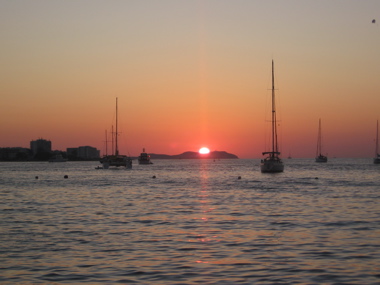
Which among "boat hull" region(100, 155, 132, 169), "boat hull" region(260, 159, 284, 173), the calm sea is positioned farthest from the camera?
"boat hull" region(100, 155, 132, 169)

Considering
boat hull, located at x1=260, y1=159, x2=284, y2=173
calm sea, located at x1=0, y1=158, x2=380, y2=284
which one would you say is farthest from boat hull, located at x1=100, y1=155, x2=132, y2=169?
calm sea, located at x1=0, y1=158, x2=380, y2=284

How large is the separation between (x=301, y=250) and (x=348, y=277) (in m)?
4.47

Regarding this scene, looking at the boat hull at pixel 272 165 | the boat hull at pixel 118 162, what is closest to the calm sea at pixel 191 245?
the boat hull at pixel 272 165

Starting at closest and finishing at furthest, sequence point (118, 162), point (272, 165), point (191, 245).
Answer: point (191, 245)
point (272, 165)
point (118, 162)

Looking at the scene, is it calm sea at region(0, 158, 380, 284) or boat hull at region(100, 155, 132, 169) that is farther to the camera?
boat hull at region(100, 155, 132, 169)

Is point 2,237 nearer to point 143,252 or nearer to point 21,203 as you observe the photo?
point 143,252

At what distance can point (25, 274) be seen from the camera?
1745cm

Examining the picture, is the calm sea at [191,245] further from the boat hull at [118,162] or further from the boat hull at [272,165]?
the boat hull at [118,162]

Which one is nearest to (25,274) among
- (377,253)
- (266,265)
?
(266,265)

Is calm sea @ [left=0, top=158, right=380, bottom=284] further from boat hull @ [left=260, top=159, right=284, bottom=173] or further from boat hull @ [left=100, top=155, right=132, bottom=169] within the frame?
boat hull @ [left=100, top=155, right=132, bottom=169]

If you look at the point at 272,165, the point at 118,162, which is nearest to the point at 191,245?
the point at 272,165

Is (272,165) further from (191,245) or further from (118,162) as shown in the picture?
(191,245)

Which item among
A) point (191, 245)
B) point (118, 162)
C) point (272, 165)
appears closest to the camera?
point (191, 245)

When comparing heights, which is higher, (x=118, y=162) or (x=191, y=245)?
(x=118, y=162)
